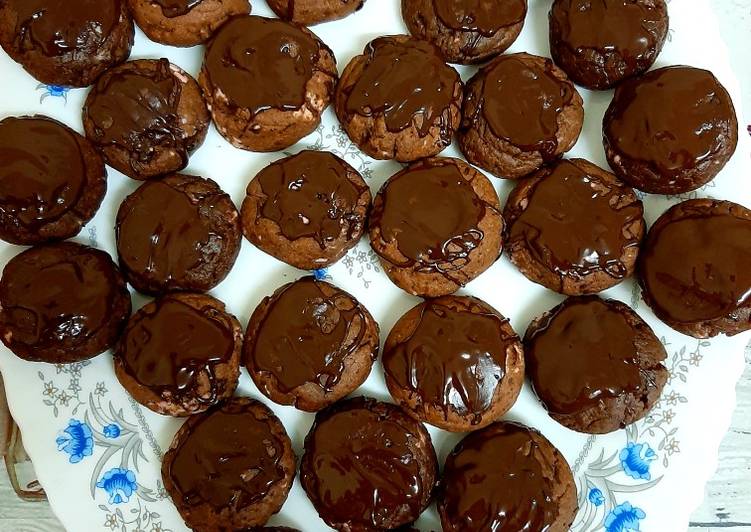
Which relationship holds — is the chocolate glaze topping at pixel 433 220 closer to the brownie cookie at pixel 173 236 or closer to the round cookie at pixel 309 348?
the round cookie at pixel 309 348

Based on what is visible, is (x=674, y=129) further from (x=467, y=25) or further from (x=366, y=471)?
(x=366, y=471)

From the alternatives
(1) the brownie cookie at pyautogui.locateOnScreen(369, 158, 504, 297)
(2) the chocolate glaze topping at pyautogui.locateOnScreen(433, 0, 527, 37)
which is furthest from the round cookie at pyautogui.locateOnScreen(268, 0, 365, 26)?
(1) the brownie cookie at pyautogui.locateOnScreen(369, 158, 504, 297)

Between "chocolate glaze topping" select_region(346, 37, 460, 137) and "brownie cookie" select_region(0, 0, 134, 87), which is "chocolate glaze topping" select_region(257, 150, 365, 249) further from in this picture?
"brownie cookie" select_region(0, 0, 134, 87)

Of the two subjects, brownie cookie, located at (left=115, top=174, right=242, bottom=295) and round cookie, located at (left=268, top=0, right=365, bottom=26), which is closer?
brownie cookie, located at (left=115, top=174, right=242, bottom=295)

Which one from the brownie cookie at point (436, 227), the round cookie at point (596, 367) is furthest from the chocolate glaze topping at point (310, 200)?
the round cookie at point (596, 367)

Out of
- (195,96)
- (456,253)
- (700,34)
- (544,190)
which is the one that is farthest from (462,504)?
(700,34)

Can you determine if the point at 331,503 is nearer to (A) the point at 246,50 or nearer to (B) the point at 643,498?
(B) the point at 643,498
